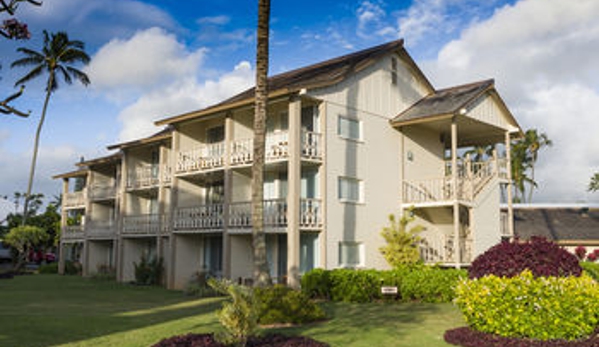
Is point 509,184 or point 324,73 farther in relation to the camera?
point 509,184

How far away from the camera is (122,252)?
1243 inches

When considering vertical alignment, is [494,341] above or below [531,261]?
below

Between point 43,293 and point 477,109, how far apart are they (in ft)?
66.0

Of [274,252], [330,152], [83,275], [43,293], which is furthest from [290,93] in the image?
[83,275]

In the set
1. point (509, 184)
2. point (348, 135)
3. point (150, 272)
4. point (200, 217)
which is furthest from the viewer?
point (150, 272)

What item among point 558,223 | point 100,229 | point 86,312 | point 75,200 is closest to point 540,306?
point 86,312

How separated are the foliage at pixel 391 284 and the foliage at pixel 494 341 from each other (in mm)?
6468

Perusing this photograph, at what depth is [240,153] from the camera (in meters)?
23.9

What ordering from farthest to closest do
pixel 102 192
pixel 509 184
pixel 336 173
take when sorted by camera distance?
pixel 102 192 < pixel 509 184 < pixel 336 173

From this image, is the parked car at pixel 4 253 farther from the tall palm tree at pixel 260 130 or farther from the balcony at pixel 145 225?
the tall palm tree at pixel 260 130

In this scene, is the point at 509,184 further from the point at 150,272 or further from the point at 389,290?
the point at 150,272

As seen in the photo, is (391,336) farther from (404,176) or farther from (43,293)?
(43,293)

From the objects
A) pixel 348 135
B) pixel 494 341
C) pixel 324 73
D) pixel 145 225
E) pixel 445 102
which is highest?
pixel 324 73

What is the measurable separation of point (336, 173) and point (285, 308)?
894cm
